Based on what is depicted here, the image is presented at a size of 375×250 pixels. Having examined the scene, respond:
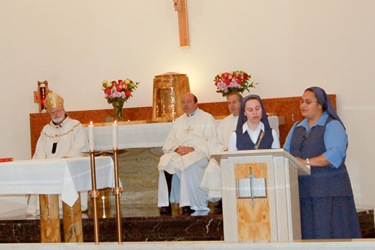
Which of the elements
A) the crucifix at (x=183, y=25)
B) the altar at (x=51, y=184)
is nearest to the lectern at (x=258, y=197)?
the altar at (x=51, y=184)

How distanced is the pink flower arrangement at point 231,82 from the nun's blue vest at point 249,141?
3835 millimetres

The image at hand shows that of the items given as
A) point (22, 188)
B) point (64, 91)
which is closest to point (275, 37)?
point (64, 91)

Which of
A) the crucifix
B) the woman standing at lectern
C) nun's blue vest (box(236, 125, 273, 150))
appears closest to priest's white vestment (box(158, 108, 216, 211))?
the crucifix

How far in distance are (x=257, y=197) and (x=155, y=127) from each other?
4756 mm

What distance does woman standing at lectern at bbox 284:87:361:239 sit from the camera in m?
6.38

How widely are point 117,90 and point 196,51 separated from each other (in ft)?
4.34

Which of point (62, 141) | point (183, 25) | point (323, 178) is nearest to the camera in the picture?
point (323, 178)

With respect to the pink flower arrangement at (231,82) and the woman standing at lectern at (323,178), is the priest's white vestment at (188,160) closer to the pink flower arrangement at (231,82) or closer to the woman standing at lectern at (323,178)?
the pink flower arrangement at (231,82)

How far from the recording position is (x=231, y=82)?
33.0ft

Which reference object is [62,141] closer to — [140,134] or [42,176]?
[140,134]

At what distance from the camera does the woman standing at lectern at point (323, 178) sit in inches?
251

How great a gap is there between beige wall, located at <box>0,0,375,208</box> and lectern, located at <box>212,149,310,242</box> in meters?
4.81

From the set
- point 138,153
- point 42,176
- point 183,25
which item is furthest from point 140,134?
point 42,176

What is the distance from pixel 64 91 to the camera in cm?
1166
